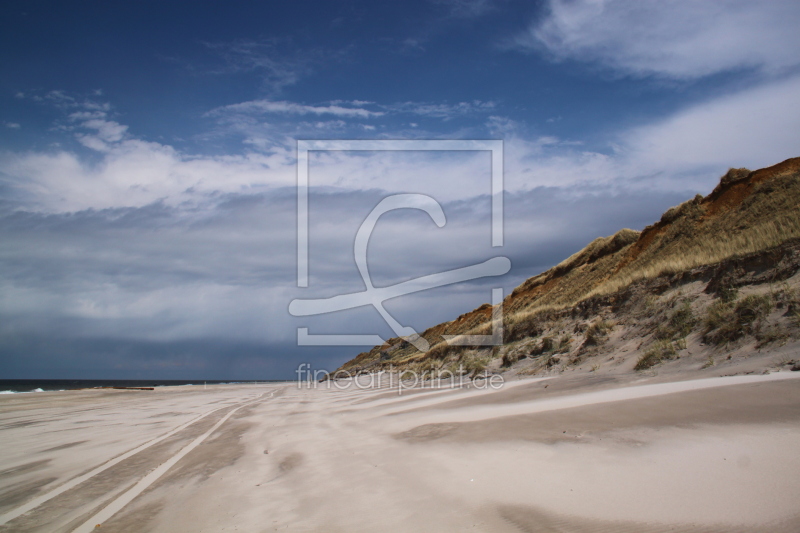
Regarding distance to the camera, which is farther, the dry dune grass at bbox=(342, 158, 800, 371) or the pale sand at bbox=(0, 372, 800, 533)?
the dry dune grass at bbox=(342, 158, 800, 371)

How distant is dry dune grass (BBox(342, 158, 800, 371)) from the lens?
1235 cm

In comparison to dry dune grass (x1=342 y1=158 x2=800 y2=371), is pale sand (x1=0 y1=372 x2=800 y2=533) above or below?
below

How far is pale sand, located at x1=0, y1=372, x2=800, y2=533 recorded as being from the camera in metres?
2.85

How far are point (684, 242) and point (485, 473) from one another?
19.6 meters

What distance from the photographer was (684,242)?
19312mm

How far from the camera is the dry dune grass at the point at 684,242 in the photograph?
1235 cm

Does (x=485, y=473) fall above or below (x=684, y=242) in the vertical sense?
below

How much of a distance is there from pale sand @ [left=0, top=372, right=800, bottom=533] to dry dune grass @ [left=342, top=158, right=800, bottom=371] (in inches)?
308

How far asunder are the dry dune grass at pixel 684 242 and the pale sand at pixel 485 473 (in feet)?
25.7

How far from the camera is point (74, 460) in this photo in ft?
21.1

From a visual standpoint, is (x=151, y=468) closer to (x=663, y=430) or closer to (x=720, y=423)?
(x=663, y=430)

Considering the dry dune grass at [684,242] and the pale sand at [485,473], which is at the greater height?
the dry dune grass at [684,242]

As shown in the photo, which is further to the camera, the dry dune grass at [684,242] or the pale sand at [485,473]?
the dry dune grass at [684,242]

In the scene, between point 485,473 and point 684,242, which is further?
point 684,242
